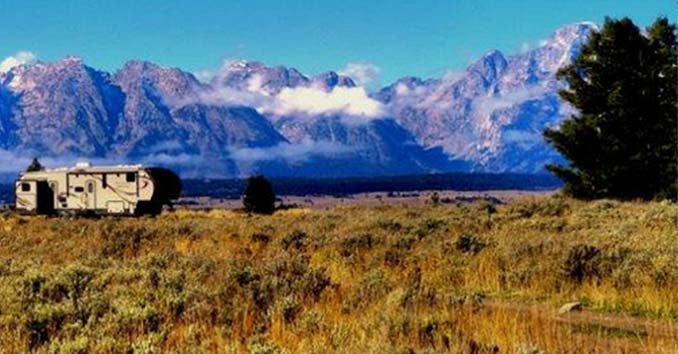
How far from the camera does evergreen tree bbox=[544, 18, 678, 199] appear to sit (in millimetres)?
45188

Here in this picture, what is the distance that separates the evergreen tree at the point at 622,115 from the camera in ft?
148

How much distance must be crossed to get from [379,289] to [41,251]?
11110mm

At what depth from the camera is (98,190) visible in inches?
2149

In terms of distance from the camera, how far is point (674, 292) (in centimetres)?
1398

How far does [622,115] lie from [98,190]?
32.5 m

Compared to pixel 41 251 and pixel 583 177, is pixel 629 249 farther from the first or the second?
pixel 583 177

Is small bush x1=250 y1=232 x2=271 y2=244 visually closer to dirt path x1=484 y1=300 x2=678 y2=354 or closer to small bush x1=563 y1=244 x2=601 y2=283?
small bush x1=563 y1=244 x2=601 y2=283

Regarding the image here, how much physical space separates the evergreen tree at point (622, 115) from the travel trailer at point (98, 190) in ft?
80.4

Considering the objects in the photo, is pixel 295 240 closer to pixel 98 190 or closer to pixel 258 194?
pixel 98 190

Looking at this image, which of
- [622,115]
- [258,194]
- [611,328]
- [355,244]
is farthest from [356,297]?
[258,194]

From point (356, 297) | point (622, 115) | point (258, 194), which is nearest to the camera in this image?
point (356, 297)

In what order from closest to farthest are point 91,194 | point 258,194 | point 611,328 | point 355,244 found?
point 611,328, point 355,244, point 91,194, point 258,194

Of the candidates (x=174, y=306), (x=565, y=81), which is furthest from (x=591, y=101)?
(x=174, y=306)

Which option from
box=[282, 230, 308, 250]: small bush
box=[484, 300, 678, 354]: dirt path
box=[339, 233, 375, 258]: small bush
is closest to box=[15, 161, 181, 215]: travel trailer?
box=[282, 230, 308, 250]: small bush
